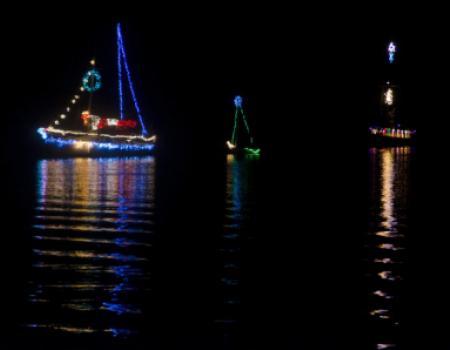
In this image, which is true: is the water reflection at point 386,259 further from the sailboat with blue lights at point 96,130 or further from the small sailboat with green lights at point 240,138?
the small sailboat with green lights at point 240,138

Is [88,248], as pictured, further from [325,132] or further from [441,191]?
[325,132]

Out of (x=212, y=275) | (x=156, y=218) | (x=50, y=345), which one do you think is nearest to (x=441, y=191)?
(x=156, y=218)

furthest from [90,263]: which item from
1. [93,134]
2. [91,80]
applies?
[91,80]

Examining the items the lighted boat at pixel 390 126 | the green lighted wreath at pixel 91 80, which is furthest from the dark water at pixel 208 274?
the lighted boat at pixel 390 126

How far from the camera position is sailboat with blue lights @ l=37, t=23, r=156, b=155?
53219 mm

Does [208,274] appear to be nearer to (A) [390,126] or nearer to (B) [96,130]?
(B) [96,130]

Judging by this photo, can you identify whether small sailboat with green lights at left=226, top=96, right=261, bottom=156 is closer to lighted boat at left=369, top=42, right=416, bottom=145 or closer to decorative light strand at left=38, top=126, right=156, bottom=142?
decorative light strand at left=38, top=126, right=156, bottom=142

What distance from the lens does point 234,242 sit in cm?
1259

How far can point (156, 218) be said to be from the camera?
1581 centimetres

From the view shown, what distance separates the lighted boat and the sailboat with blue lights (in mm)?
27043

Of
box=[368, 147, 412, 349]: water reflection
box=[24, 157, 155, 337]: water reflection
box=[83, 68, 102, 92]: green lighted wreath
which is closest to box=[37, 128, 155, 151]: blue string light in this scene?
box=[83, 68, 102, 92]: green lighted wreath

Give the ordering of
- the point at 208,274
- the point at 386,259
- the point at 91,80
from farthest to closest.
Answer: the point at 91,80, the point at 386,259, the point at 208,274

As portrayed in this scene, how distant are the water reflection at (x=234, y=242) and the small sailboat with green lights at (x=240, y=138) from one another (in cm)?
3898

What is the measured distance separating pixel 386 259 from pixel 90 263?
3822 millimetres
